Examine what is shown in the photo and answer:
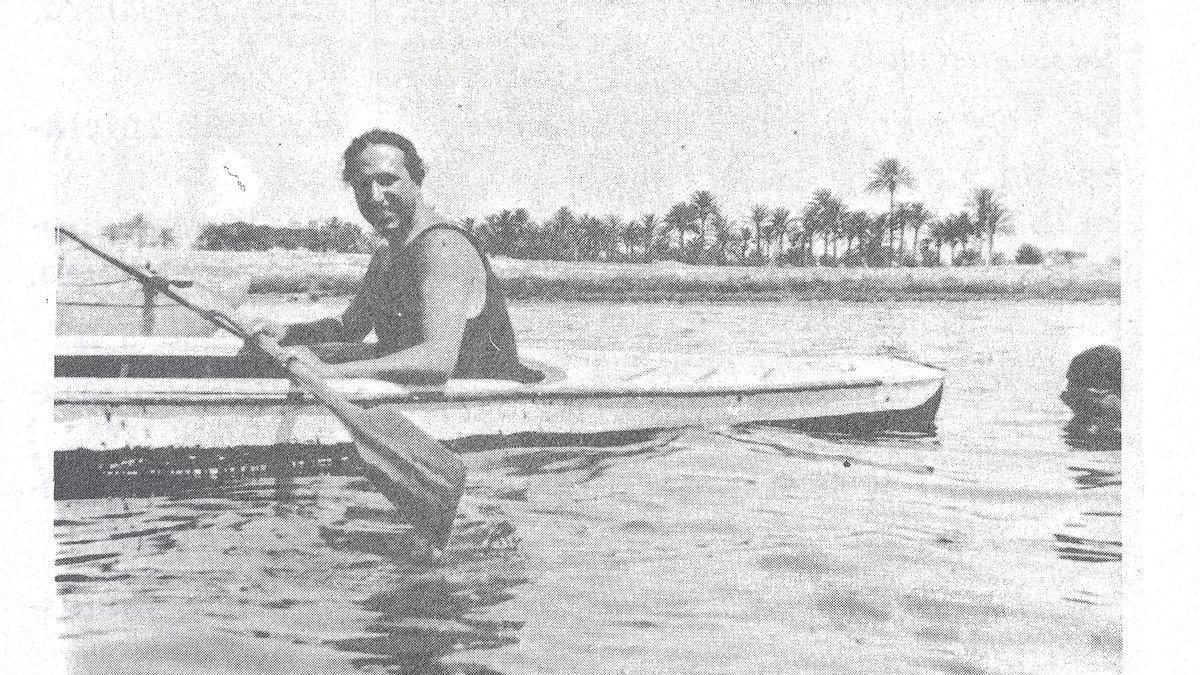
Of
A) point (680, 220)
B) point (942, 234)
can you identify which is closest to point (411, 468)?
point (680, 220)

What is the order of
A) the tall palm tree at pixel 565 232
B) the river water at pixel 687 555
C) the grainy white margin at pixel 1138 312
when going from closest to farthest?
the river water at pixel 687 555, the grainy white margin at pixel 1138 312, the tall palm tree at pixel 565 232

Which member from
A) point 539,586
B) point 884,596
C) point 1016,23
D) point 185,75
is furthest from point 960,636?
point 185,75

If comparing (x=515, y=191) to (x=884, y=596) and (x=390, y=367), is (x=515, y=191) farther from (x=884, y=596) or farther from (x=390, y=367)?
(x=884, y=596)

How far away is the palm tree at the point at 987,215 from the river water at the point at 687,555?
0.30 m

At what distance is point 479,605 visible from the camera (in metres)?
3.13

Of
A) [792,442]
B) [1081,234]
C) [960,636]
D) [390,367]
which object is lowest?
[960,636]

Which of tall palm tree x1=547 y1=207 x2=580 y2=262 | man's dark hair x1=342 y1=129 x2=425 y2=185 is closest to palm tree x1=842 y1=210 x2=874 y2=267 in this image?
tall palm tree x1=547 y1=207 x2=580 y2=262

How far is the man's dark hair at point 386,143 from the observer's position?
4.02 metres

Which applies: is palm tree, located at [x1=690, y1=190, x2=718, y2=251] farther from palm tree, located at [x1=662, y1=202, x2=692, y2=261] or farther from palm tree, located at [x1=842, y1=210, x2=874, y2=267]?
palm tree, located at [x1=842, y1=210, x2=874, y2=267]

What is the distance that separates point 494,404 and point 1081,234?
2.16m

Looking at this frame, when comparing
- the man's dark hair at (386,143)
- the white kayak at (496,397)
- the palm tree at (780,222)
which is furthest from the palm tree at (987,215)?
the man's dark hair at (386,143)

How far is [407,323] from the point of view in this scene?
4.13 meters

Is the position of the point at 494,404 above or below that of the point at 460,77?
below

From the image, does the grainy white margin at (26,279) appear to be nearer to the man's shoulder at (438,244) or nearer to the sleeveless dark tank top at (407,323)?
the sleeveless dark tank top at (407,323)
